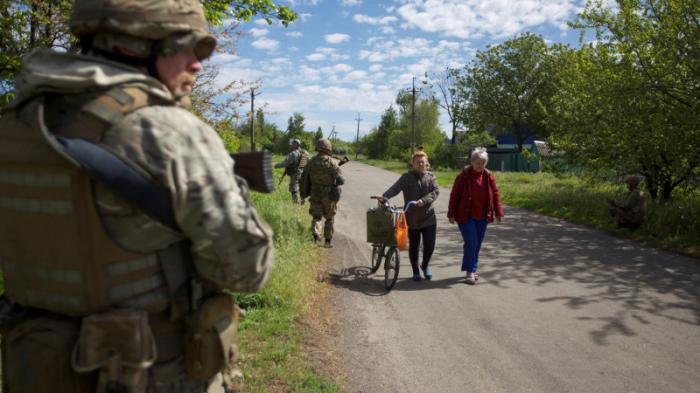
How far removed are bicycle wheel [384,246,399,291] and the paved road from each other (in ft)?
0.56

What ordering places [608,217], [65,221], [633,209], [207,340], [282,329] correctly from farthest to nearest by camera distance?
1. [608,217]
2. [633,209]
3. [282,329]
4. [207,340]
5. [65,221]

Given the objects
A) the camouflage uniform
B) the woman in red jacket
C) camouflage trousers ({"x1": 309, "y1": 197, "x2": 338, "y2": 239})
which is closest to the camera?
the woman in red jacket

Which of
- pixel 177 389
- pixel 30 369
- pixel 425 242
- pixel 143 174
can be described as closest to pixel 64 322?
pixel 30 369

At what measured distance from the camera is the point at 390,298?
21.7 ft

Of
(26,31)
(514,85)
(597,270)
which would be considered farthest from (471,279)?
(514,85)

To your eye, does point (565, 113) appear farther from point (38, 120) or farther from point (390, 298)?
point (38, 120)

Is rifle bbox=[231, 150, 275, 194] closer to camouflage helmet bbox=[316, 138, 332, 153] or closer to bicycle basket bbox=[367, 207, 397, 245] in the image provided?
bicycle basket bbox=[367, 207, 397, 245]

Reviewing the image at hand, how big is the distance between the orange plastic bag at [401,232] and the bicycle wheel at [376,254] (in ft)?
1.75

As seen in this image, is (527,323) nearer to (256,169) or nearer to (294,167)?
(256,169)

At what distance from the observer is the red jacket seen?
7234 mm

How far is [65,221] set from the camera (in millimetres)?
1508

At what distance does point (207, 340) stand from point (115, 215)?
0.51 metres

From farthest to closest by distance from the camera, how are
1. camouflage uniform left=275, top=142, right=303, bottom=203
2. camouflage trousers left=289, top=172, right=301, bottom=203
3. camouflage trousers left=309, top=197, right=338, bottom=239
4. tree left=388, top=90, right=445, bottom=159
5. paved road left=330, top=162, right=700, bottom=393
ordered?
1. tree left=388, top=90, right=445, bottom=159
2. camouflage trousers left=289, top=172, right=301, bottom=203
3. camouflage uniform left=275, top=142, right=303, bottom=203
4. camouflage trousers left=309, top=197, right=338, bottom=239
5. paved road left=330, top=162, right=700, bottom=393

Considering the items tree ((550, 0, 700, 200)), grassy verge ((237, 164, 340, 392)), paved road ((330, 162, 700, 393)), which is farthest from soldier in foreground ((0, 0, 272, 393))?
tree ((550, 0, 700, 200))
